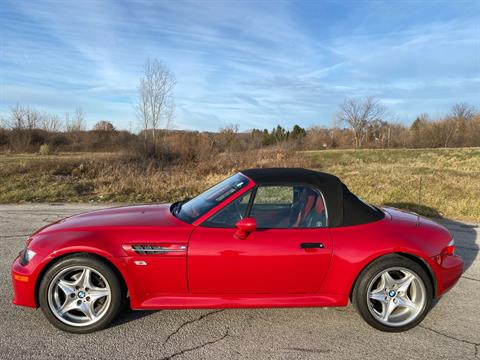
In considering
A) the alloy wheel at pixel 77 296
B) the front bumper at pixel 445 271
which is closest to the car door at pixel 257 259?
the alloy wheel at pixel 77 296

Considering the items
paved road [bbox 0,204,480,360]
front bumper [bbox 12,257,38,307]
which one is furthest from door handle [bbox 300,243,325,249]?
front bumper [bbox 12,257,38,307]

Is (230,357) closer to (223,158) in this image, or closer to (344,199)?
(344,199)

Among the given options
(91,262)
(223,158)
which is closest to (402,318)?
(91,262)

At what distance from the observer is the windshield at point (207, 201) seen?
11.1 feet

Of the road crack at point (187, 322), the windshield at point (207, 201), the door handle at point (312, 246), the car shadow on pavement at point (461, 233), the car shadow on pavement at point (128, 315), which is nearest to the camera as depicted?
the road crack at point (187, 322)

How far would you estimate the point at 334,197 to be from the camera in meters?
3.38

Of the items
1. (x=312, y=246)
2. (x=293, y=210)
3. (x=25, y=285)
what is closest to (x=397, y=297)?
(x=312, y=246)

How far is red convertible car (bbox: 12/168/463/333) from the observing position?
304cm

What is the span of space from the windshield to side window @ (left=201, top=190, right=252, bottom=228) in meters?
0.12

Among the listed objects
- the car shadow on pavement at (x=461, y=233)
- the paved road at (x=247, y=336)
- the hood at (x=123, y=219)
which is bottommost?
the paved road at (x=247, y=336)

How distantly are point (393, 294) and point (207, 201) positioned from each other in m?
1.98

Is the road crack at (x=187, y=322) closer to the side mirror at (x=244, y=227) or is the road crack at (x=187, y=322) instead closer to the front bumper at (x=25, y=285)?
the side mirror at (x=244, y=227)

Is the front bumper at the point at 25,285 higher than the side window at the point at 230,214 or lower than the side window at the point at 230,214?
lower

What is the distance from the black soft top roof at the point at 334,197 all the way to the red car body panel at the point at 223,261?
4.3 inches
